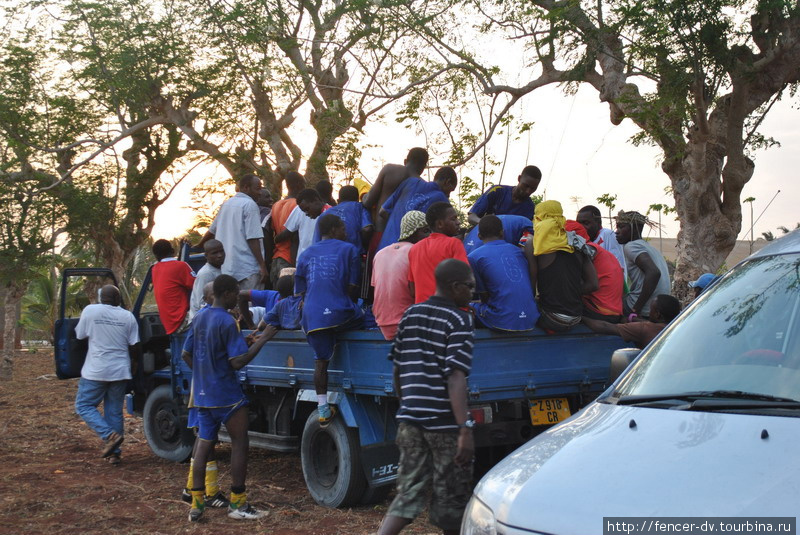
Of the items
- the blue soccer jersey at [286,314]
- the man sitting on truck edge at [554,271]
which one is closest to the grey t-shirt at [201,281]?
the blue soccer jersey at [286,314]

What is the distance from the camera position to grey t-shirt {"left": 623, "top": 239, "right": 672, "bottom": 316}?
7.28m

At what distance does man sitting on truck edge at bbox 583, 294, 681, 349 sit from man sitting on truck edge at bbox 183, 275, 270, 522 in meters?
2.57

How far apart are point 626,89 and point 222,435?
8.99m

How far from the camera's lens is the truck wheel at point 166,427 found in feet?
29.5

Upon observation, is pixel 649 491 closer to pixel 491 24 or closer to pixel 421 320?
pixel 421 320

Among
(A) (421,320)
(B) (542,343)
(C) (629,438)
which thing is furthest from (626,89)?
(C) (629,438)

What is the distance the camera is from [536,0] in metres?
13.7

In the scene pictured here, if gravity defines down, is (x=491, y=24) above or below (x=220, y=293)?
above

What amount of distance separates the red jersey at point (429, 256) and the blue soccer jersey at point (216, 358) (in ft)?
4.63

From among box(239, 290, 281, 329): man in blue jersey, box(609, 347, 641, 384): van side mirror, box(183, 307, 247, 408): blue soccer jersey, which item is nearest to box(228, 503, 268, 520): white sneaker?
box(183, 307, 247, 408): blue soccer jersey

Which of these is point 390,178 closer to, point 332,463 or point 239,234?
point 239,234

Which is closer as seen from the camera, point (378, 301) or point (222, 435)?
point (378, 301)

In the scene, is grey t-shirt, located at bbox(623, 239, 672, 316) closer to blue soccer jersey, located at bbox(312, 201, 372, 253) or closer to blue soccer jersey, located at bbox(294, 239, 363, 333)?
blue soccer jersey, located at bbox(312, 201, 372, 253)

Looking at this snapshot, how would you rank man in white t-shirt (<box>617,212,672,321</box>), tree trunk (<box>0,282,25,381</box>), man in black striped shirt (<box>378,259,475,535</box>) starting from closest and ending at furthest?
man in black striped shirt (<box>378,259,475,535</box>) < man in white t-shirt (<box>617,212,672,321</box>) < tree trunk (<box>0,282,25,381</box>)
